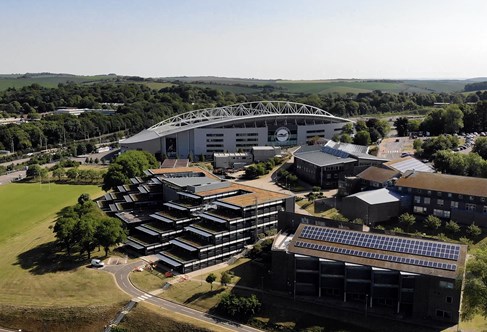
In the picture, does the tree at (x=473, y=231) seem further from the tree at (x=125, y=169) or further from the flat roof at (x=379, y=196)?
the tree at (x=125, y=169)

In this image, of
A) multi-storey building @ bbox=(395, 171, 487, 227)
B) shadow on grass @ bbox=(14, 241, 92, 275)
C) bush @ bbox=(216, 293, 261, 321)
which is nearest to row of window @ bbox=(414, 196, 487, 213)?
multi-storey building @ bbox=(395, 171, 487, 227)

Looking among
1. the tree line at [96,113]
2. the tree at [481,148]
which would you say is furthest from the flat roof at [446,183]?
the tree line at [96,113]

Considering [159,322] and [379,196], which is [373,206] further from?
[159,322]

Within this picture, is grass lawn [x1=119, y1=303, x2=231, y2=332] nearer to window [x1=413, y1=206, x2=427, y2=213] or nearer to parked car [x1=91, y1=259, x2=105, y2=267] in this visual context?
parked car [x1=91, y1=259, x2=105, y2=267]

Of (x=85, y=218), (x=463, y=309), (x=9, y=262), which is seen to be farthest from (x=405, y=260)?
(x=9, y=262)

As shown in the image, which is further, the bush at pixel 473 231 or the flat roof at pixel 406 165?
the flat roof at pixel 406 165

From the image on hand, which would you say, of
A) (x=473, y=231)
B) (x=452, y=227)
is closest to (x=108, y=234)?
(x=452, y=227)

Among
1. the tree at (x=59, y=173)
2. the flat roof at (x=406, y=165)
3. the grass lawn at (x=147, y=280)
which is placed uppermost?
the flat roof at (x=406, y=165)
